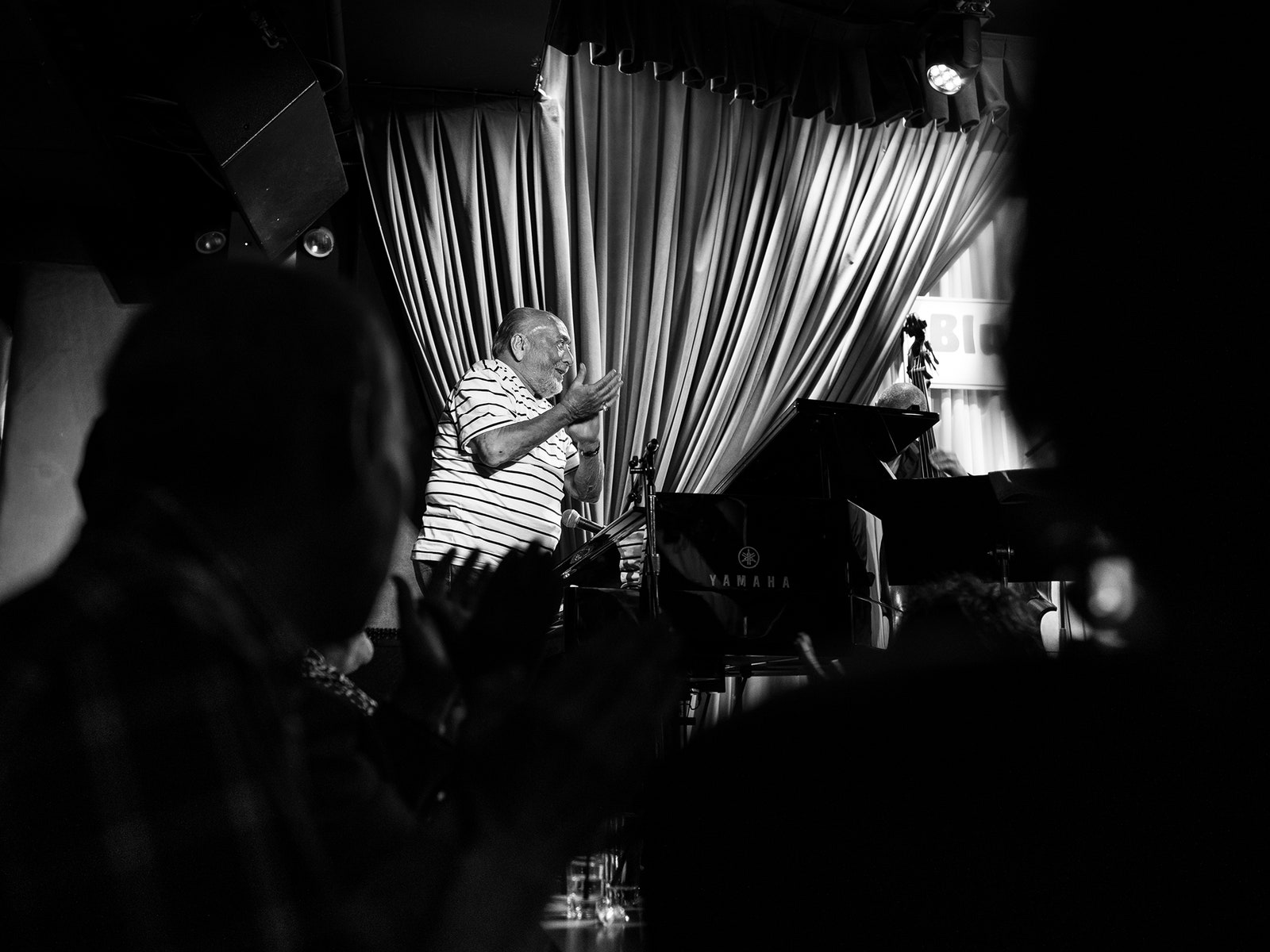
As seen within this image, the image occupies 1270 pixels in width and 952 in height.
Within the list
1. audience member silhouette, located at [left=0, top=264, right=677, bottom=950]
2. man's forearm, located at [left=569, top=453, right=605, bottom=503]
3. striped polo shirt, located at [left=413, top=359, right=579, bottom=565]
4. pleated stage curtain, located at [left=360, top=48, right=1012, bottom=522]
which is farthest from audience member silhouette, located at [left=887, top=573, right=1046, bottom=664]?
pleated stage curtain, located at [left=360, top=48, right=1012, bottom=522]

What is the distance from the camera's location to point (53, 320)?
4012mm

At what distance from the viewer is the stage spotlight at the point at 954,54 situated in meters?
4.31

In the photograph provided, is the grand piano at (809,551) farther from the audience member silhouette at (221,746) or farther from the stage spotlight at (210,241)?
the stage spotlight at (210,241)

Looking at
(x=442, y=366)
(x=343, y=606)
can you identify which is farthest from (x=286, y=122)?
(x=343, y=606)

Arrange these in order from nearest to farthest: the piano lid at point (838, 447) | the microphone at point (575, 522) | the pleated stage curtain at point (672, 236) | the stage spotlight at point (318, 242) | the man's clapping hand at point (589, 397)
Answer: the piano lid at point (838, 447), the man's clapping hand at point (589, 397), the microphone at point (575, 522), the stage spotlight at point (318, 242), the pleated stage curtain at point (672, 236)

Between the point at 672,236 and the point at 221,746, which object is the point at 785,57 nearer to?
the point at 672,236

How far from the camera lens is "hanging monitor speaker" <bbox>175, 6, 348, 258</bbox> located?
3.01 m

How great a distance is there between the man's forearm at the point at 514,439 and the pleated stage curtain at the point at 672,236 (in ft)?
3.44

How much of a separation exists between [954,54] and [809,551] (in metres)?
2.73

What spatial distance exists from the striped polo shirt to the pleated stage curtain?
0.87 m

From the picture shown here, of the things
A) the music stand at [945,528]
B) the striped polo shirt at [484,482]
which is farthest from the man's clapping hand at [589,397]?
the music stand at [945,528]

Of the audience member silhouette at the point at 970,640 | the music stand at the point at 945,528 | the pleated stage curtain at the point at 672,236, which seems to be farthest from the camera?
the pleated stage curtain at the point at 672,236

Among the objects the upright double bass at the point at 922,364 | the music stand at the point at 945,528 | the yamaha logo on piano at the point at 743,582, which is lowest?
the yamaha logo on piano at the point at 743,582

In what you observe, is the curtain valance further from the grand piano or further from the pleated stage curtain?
the grand piano
